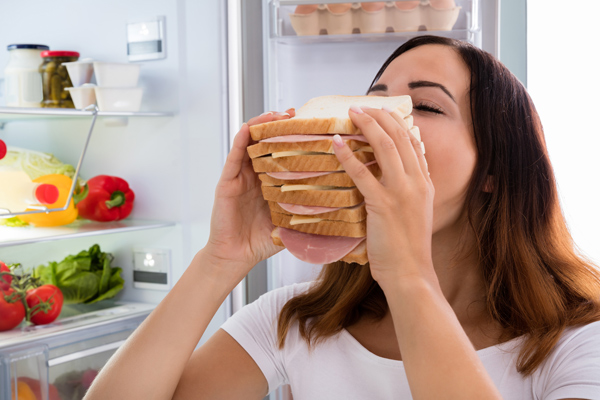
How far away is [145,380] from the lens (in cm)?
102

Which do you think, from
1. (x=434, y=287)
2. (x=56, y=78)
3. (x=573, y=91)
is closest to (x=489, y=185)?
(x=434, y=287)

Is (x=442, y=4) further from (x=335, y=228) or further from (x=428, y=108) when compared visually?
(x=335, y=228)

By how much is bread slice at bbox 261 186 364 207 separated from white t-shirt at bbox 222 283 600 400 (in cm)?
35

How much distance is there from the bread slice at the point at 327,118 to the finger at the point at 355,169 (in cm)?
5

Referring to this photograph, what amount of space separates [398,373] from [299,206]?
370 millimetres

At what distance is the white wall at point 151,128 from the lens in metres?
1.68

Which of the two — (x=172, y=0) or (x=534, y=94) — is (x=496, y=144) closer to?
(x=534, y=94)

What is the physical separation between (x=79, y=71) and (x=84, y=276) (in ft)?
1.98

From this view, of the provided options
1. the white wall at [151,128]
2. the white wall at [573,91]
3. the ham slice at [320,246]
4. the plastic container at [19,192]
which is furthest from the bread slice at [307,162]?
the white wall at [573,91]

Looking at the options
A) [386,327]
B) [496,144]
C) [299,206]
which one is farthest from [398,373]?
[496,144]

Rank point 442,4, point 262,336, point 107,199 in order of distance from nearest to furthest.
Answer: point 262,336
point 442,4
point 107,199

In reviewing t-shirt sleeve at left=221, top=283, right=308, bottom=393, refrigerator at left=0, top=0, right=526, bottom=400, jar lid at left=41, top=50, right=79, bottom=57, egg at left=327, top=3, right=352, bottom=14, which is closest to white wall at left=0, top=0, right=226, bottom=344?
refrigerator at left=0, top=0, right=526, bottom=400

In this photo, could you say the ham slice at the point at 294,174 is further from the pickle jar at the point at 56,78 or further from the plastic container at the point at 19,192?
the pickle jar at the point at 56,78

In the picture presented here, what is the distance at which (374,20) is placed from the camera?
58.0 inches
